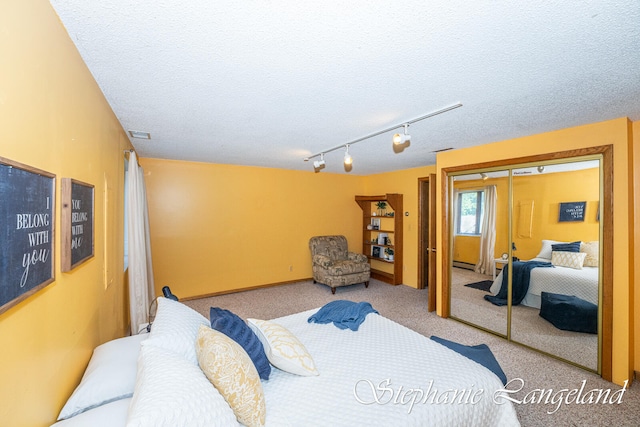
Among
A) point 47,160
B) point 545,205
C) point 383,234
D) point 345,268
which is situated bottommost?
point 345,268

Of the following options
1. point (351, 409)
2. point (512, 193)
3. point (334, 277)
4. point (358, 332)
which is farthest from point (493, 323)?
point (351, 409)

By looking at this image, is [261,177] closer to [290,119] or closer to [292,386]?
[290,119]

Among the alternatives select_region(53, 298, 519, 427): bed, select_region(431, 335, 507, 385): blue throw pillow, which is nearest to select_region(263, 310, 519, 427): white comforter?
select_region(53, 298, 519, 427): bed

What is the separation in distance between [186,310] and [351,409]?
123cm

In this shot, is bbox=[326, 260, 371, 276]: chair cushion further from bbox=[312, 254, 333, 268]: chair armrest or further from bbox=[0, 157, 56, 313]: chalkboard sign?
bbox=[0, 157, 56, 313]: chalkboard sign

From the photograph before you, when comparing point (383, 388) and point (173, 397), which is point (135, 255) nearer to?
point (173, 397)

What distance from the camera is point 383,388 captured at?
5.02 ft

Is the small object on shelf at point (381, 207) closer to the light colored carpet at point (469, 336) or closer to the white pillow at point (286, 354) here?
the light colored carpet at point (469, 336)

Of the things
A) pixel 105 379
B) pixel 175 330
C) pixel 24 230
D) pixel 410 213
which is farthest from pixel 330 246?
pixel 24 230

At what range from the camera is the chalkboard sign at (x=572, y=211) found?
2.69 meters

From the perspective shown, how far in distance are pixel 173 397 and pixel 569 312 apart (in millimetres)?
3660

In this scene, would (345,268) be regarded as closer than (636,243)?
No

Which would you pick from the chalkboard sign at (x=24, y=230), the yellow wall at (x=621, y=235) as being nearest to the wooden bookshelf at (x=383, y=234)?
the yellow wall at (x=621, y=235)

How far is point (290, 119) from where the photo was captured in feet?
8.20
